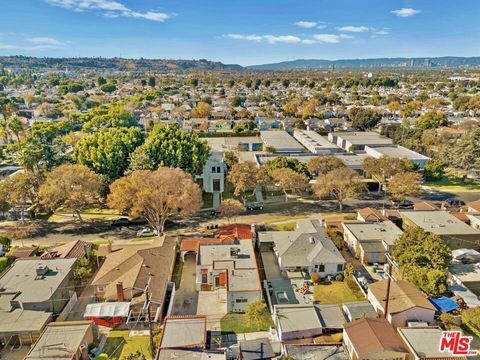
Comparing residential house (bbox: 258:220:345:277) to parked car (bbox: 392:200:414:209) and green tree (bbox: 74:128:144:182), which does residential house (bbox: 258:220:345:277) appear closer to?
parked car (bbox: 392:200:414:209)

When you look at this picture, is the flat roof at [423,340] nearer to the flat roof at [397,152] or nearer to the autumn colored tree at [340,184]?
the autumn colored tree at [340,184]

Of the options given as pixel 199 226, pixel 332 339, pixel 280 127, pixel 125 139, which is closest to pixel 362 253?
pixel 332 339

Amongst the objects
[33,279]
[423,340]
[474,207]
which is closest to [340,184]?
[474,207]

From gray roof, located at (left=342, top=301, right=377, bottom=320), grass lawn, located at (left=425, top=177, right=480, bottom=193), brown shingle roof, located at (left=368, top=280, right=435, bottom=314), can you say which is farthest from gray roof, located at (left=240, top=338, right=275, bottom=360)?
grass lawn, located at (left=425, top=177, right=480, bottom=193)

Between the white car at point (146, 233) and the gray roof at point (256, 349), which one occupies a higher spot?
the white car at point (146, 233)

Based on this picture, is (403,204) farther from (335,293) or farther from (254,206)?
(335,293)

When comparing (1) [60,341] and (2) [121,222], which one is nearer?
(1) [60,341]

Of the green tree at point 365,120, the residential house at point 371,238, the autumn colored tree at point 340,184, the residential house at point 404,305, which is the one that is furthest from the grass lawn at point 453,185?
the green tree at point 365,120
